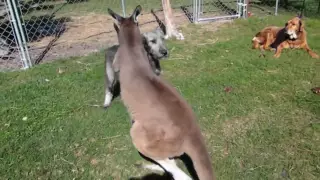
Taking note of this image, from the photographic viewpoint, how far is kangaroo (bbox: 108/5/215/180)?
2.74 metres

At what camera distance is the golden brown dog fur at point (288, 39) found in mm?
6219

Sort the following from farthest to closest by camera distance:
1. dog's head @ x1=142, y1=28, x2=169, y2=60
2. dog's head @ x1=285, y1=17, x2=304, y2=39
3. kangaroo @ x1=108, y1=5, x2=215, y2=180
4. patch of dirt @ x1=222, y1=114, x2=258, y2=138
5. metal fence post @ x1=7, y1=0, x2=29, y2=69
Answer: dog's head @ x1=285, y1=17, x2=304, y2=39 < metal fence post @ x1=7, y1=0, x2=29, y2=69 < dog's head @ x1=142, y1=28, x2=169, y2=60 < patch of dirt @ x1=222, y1=114, x2=258, y2=138 < kangaroo @ x1=108, y1=5, x2=215, y2=180

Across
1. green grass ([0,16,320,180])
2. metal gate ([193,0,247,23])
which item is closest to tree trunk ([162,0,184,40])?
green grass ([0,16,320,180])

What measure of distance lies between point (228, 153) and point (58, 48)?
17.2 feet

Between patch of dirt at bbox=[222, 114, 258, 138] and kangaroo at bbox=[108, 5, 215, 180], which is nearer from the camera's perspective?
kangaroo at bbox=[108, 5, 215, 180]

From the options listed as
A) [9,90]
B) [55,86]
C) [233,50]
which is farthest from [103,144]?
[233,50]

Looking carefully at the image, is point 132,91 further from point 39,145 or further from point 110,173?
point 39,145

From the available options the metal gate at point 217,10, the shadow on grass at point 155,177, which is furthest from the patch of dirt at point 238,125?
the metal gate at point 217,10

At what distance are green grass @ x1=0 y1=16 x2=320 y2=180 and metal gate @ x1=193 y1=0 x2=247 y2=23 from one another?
92.0 inches

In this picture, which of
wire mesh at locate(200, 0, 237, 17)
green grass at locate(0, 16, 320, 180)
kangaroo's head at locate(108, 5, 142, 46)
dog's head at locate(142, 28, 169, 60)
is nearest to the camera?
kangaroo's head at locate(108, 5, 142, 46)

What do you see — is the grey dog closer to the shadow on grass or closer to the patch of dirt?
the patch of dirt

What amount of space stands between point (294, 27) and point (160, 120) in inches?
180

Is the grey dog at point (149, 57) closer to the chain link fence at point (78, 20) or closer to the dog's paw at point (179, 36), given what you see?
the dog's paw at point (179, 36)

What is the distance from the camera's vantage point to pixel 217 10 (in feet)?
32.0
